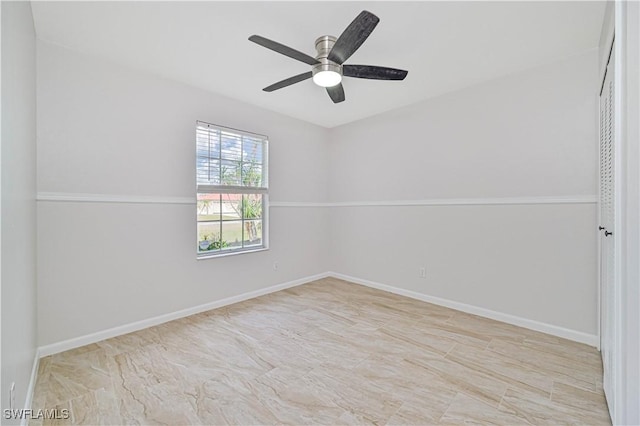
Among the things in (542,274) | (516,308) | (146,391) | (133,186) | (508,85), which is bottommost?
(146,391)

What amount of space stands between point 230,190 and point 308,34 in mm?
1996

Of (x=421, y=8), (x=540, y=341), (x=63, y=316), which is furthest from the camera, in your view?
(x=540, y=341)

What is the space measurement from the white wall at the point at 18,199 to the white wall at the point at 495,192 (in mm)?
3527

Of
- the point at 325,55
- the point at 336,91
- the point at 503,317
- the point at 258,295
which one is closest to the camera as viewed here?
the point at 325,55

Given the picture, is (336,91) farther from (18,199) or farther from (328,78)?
(18,199)

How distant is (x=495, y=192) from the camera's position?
2.92 m

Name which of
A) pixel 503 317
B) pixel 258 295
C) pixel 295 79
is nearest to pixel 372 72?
pixel 295 79

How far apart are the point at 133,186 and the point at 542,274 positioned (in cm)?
403

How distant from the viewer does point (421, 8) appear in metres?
1.85

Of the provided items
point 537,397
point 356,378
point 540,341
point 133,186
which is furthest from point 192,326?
point 540,341

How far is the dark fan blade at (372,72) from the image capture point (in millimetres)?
2114

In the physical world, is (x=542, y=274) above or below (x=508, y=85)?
below

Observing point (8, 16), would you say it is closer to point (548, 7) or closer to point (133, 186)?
point (133, 186)

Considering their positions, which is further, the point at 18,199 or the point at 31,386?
the point at 31,386
